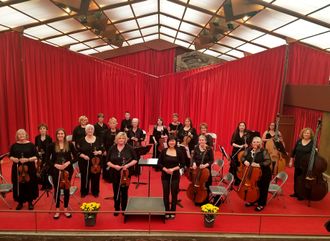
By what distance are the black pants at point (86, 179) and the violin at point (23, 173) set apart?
0.87 m

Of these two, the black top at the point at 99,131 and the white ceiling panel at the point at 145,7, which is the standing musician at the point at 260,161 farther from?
the white ceiling panel at the point at 145,7

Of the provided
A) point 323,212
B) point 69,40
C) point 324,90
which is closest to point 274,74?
point 324,90

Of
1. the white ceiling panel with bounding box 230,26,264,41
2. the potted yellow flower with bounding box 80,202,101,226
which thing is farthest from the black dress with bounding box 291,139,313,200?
the white ceiling panel with bounding box 230,26,264,41

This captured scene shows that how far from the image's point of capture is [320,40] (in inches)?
382

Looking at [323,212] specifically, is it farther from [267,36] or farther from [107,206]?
[267,36]

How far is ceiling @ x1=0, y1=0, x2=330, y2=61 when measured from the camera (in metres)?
7.74

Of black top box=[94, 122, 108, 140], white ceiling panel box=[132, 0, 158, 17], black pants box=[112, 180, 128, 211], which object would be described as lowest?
black pants box=[112, 180, 128, 211]

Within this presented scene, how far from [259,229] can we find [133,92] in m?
9.85

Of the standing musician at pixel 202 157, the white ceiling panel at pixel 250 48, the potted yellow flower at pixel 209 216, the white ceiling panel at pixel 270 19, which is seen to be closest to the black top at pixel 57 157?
the standing musician at pixel 202 157

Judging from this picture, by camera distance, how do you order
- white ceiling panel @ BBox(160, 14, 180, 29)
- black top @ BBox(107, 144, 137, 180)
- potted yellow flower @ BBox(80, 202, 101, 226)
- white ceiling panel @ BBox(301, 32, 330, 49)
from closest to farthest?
1. potted yellow flower @ BBox(80, 202, 101, 226)
2. black top @ BBox(107, 144, 137, 180)
3. white ceiling panel @ BBox(301, 32, 330, 49)
4. white ceiling panel @ BBox(160, 14, 180, 29)

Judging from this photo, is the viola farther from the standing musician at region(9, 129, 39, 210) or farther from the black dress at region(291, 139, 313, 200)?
the black dress at region(291, 139, 313, 200)

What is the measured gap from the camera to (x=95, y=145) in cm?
459

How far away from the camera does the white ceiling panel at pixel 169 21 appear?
11.6m

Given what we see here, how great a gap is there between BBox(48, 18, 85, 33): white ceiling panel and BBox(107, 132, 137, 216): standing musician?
7.45 m
